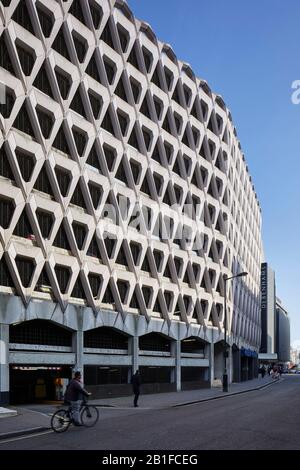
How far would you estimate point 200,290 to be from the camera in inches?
2320

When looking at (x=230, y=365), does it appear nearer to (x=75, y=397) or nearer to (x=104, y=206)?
(x=104, y=206)

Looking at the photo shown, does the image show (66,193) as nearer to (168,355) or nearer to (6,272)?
(6,272)

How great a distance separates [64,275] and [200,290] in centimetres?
2283

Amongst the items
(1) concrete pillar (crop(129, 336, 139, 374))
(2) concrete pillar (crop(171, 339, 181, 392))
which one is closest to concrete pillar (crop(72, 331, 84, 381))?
(1) concrete pillar (crop(129, 336, 139, 374))

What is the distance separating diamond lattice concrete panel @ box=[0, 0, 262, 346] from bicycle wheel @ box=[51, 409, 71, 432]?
14778 millimetres

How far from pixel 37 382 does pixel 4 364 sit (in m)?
5.31

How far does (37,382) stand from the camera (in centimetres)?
3694

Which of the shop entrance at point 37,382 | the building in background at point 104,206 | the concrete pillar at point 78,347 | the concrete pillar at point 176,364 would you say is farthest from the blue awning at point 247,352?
the shop entrance at point 37,382

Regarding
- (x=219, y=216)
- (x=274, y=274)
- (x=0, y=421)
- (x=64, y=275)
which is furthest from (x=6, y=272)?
(x=274, y=274)

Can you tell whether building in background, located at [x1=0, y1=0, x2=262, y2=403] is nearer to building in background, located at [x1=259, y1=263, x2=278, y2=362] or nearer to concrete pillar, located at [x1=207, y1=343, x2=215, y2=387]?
concrete pillar, located at [x1=207, y1=343, x2=215, y2=387]

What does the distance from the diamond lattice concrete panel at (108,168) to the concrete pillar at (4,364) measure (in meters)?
2.44

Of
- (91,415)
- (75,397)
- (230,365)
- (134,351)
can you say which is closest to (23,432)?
(75,397)

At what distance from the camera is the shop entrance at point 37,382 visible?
34938 mm

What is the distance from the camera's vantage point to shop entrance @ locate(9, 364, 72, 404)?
115 feet
